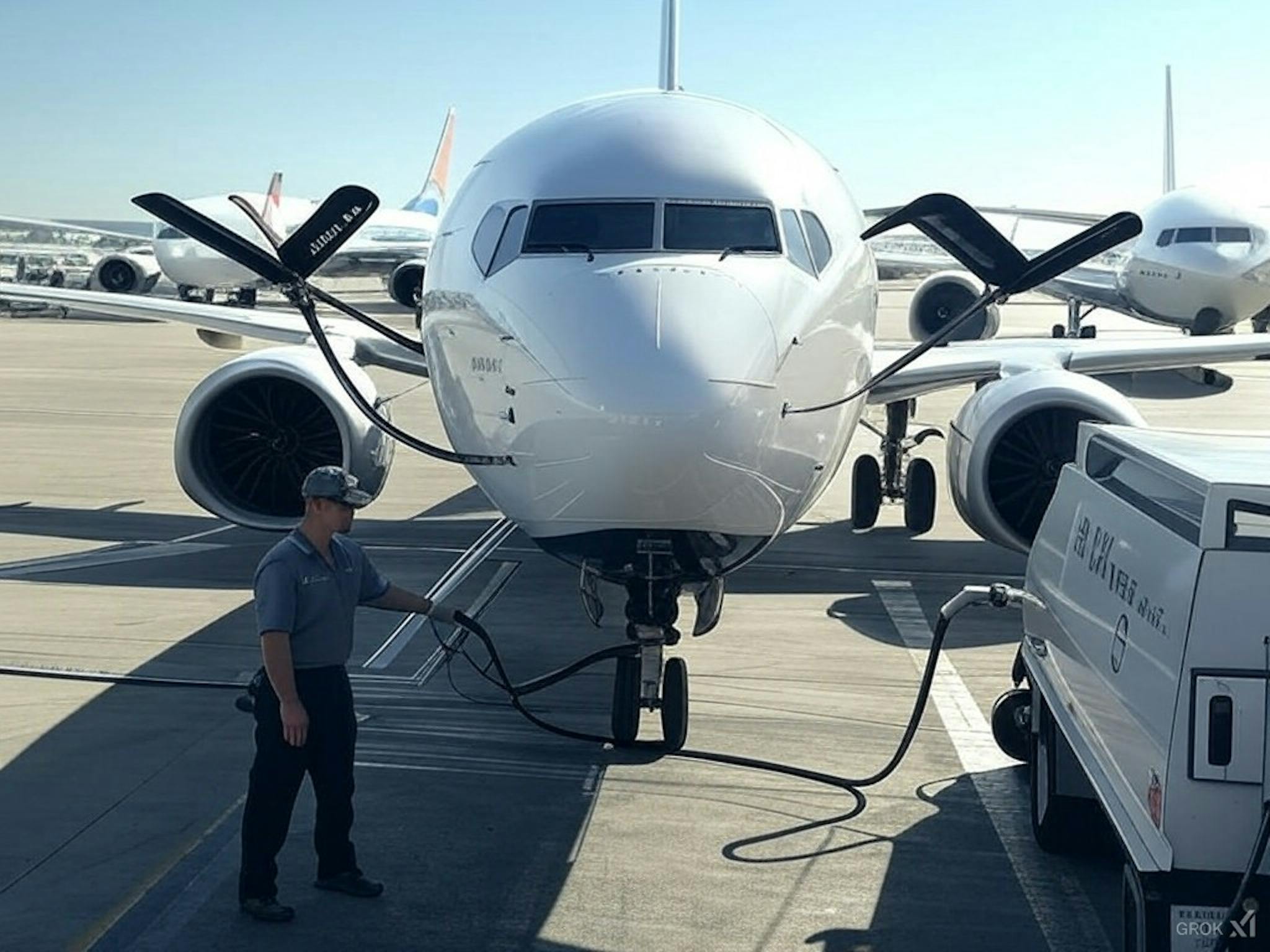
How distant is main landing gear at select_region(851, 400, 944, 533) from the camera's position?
1758cm

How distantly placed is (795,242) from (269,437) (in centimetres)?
676

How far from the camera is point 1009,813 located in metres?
8.55

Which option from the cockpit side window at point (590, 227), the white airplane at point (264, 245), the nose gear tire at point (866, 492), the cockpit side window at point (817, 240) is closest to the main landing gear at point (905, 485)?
the nose gear tire at point (866, 492)

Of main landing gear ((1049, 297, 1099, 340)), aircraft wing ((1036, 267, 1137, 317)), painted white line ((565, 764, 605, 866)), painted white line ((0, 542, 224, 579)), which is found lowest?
painted white line ((565, 764, 605, 866))

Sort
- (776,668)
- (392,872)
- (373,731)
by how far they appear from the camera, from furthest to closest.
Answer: (776,668)
(373,731)
(392,872)

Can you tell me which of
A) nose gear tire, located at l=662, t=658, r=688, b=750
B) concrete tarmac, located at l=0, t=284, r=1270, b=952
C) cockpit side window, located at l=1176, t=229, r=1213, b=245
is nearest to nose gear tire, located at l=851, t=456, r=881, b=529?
concrete tarmac, located at l=0, t=284, r=1270, b=952

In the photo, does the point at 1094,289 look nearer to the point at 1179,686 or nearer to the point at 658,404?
the point at 658,404

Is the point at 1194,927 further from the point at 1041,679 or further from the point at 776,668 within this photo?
the point at 776,668

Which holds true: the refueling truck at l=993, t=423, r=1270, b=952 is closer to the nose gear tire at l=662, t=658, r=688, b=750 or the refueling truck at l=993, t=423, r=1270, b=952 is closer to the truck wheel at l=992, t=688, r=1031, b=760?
the truck wheel at l=992, t=688, r=1031, b=760

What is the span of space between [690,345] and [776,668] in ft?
14.4

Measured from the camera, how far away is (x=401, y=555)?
1576 cm

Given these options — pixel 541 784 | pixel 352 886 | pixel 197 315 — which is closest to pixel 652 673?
pixel 541 784

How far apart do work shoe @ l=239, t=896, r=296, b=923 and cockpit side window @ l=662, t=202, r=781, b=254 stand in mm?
3956

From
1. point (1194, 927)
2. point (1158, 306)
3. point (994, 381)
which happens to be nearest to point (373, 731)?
point (1194, 927)
